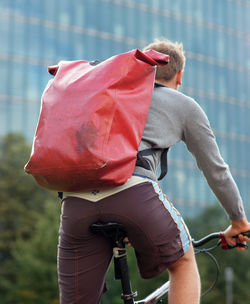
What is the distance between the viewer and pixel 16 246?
99.2 ft

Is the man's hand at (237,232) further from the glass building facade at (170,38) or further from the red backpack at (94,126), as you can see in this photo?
the glass building facade at (170,38)

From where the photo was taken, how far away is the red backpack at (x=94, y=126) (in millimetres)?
2889

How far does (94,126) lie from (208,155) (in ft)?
2.36

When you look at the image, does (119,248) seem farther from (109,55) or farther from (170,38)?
(170,38)

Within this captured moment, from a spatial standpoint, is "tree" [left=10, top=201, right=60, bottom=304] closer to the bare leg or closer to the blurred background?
the blurred background

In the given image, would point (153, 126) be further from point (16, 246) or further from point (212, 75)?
point (212, 75)

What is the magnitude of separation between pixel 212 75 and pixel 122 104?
1786 inches

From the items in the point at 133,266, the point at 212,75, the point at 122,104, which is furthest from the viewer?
the point at 212,75

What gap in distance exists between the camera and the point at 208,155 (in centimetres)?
331

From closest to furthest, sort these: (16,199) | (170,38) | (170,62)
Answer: (170,62), (16,199), (170,38)

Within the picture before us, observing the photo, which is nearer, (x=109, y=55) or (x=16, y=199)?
(x=16, y=199)

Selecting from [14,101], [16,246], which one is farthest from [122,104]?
[14,101]

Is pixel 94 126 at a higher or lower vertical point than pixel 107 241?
higher

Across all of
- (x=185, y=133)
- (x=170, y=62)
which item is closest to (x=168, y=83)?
(x=170, y=62)
